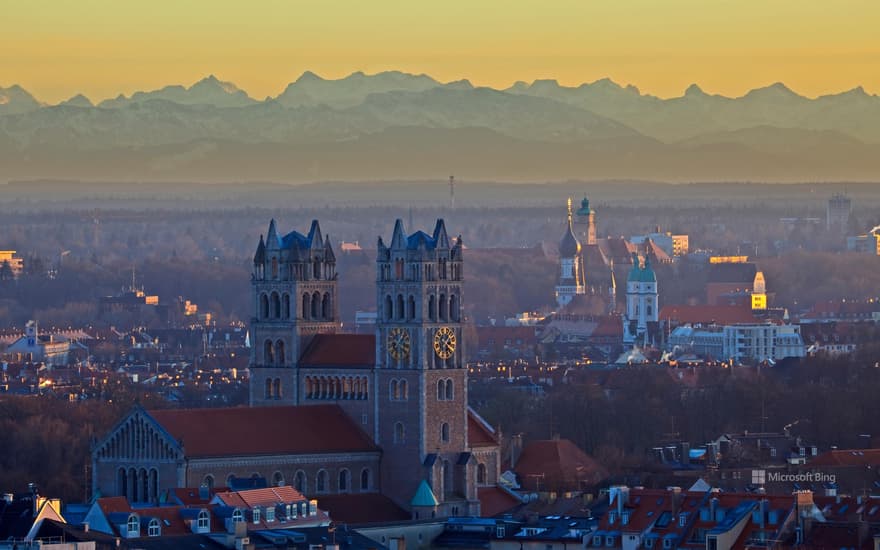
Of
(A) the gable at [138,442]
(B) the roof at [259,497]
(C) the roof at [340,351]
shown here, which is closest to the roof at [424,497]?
(C) the roof at [340,351]

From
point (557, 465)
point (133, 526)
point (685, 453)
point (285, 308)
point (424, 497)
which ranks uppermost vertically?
point (285, 308)

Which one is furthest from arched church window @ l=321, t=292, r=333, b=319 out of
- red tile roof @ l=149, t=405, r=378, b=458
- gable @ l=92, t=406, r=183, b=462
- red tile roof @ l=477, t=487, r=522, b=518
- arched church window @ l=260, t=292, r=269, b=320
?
gable @ l=92, t=406, r=183, b=462

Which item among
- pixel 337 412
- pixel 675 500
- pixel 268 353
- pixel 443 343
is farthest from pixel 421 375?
pixel 675 500

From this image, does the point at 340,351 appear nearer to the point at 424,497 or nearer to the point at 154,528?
the point at 424,497

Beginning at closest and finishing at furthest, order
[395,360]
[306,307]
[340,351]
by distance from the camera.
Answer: [395,360], [340,351], [306,307]

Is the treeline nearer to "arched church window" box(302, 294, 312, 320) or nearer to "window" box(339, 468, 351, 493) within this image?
"arched church window" box(302, 294, 312, 320)

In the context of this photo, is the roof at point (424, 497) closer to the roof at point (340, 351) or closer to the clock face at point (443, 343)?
the clock face at point (443, 343)
